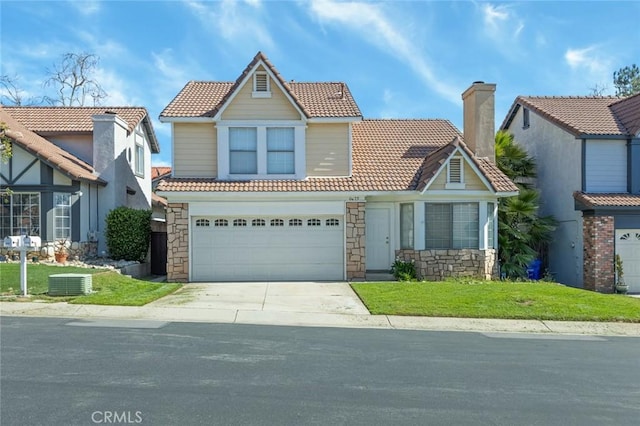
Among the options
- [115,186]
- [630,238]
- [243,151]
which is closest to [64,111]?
[115,186]

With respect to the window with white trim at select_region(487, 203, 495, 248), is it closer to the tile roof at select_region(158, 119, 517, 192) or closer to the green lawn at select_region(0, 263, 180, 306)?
the tile roof at select_region(158, 119, 517, 192)

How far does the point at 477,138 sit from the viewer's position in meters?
20.8

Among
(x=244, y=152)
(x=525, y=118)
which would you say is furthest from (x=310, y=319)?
(x=525, y=118)

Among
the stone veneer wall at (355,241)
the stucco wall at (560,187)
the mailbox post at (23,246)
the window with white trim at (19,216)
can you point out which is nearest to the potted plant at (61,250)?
the window with white trim at (19,216)

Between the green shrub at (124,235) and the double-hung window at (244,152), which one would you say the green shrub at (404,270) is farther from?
the green shrub at (124,235)

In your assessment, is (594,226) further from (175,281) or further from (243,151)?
(175,281)

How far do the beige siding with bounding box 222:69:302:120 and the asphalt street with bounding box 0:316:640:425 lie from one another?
9.96 metres

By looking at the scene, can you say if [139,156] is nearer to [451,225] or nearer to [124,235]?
[124,235]

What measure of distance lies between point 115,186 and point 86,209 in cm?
176

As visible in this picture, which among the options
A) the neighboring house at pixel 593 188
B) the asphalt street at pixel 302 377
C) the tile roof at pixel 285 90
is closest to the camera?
the asphalt street at pixel 302 377

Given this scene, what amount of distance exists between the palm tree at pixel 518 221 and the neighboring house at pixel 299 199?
1.17 m

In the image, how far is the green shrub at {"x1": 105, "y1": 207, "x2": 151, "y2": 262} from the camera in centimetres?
2075

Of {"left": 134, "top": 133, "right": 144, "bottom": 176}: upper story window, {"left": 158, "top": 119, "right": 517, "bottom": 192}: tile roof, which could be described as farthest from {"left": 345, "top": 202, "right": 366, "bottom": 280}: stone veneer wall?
{"left": 134, "top": 133, "right": 144, "bottom": 176}: upper story window

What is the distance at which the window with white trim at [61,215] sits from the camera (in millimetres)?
20212
